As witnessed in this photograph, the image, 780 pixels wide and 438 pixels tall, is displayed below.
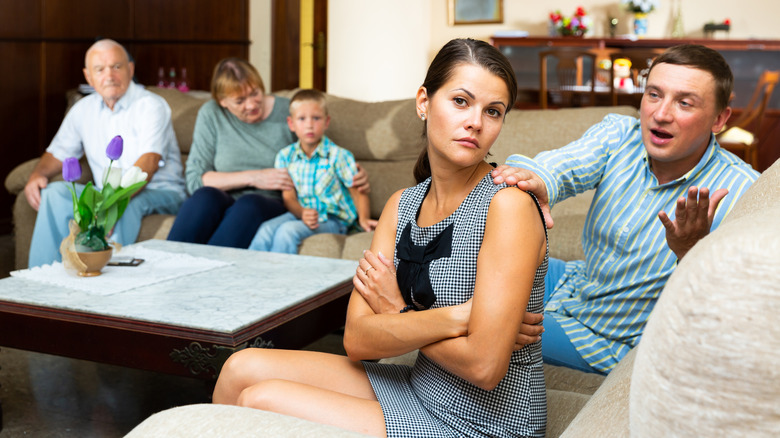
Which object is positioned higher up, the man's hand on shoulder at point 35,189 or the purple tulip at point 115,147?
the purple tulip at point 115,147

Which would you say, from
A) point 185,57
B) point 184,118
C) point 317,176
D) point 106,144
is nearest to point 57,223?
point 106,144

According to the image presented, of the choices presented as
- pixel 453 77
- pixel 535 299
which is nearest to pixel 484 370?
pixel 535 299

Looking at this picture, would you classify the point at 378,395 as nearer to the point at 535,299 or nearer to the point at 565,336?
the point at 535,299

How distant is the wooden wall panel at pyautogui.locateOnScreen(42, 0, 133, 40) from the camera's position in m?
5.15

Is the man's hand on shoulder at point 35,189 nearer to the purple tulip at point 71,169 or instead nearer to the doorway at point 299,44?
the purple tulip at point 71,169

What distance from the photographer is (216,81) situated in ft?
10.7

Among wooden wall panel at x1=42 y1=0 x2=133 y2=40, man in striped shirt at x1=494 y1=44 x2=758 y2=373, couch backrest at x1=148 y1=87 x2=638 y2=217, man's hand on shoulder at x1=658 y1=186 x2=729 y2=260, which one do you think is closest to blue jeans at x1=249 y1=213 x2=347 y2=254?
couch backrest at x1=148 y1=87 x2=638 y2=217

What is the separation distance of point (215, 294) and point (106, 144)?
168 cm

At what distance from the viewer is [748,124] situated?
19.8 ft

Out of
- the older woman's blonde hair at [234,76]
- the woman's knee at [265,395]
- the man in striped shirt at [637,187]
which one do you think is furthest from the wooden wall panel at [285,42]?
the woman's knee at [265,395]

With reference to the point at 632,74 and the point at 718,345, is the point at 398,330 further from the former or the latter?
the point at 632,74

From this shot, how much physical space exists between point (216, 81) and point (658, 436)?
297 cm

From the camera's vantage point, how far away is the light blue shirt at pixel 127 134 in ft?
10.9

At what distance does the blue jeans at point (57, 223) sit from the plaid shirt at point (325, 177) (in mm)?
662
